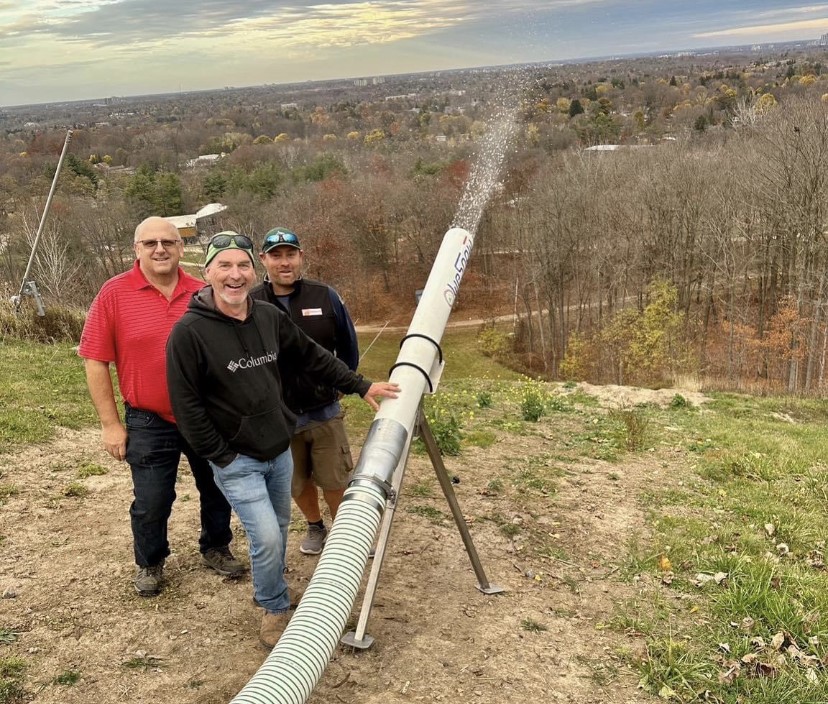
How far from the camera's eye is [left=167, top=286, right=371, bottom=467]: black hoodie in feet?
10.3

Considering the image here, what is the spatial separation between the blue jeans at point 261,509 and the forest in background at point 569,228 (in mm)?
10932

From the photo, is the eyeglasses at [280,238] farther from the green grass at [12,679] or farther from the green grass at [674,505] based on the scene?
the green grass at [12,679]

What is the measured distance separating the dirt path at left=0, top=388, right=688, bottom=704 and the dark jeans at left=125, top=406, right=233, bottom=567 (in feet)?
1.36

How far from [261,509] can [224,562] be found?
138cm

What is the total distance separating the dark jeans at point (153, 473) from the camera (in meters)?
3.79

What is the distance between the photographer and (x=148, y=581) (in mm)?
4125

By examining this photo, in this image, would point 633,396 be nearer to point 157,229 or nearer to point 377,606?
point 377,606

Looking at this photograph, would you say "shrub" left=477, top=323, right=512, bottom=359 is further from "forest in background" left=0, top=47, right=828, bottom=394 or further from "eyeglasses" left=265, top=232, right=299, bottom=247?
"eyeglasses" left=265, top=232, right=299, bottom=247

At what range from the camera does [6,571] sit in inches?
173

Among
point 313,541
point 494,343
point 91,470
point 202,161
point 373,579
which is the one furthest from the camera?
point 202,161

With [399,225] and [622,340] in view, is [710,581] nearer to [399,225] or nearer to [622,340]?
[622,340]

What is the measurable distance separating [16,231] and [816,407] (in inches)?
1705

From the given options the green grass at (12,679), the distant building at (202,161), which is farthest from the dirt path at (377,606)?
the distant building at (202,161)

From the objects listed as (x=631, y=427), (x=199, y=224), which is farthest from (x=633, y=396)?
(x=199, y=224)
